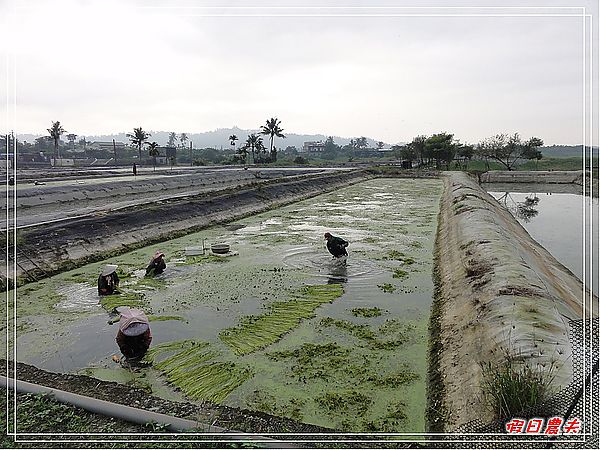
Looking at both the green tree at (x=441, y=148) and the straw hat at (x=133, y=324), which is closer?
the straw hat at (x=133, y=324)

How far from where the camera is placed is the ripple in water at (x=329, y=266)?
991 centimetres

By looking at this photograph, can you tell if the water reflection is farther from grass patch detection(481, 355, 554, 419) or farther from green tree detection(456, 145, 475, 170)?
green tree detection(456, 145, 475, 170)

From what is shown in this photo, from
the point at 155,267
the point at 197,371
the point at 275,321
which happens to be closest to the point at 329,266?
the point at 275,321

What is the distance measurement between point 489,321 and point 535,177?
40827mm

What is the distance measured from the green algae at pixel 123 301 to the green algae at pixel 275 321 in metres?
2.24

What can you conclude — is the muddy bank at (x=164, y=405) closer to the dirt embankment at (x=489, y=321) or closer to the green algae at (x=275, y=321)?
the green algae at (x=275, y=321)

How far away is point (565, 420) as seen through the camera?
3.33 m

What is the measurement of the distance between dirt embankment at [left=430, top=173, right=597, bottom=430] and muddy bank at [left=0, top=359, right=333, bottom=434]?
1.63m

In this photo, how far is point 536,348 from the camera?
463 cm

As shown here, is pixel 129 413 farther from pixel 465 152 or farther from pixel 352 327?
pixel 465 152

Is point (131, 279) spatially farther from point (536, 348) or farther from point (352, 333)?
point (536, 348)

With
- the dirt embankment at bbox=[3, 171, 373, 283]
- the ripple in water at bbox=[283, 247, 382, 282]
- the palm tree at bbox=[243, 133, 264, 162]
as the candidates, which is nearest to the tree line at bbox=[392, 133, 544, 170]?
the palm tree at bbox=[243, 133, 264, 162]

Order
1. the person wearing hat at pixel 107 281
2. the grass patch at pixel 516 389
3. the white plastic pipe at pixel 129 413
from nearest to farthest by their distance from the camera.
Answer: the grass patch at pixel 516 389 → the white plastic pipe at pixel 129 413 → the person wearing hat at pixel 107 281

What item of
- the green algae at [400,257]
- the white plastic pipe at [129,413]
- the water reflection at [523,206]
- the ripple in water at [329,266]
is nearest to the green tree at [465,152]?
the water reflection at [523,206]
